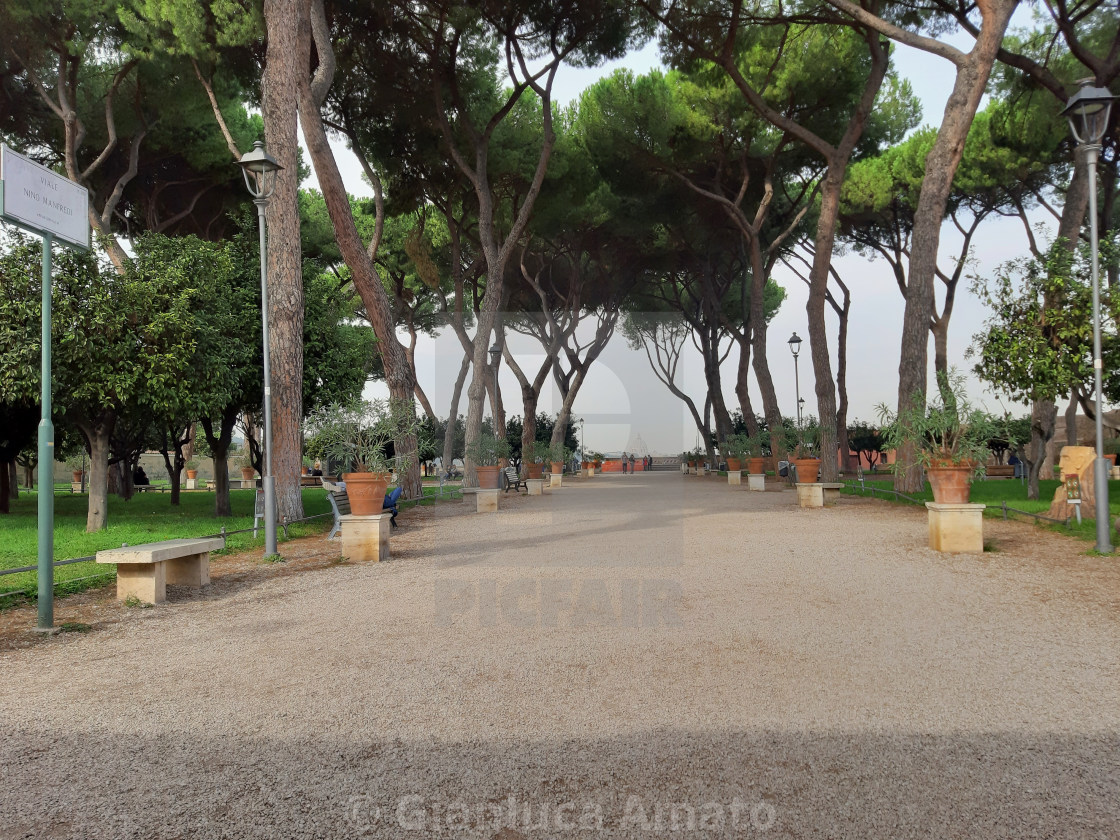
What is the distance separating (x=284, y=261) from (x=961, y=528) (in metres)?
9.07

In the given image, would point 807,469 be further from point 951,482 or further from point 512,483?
point 512,483

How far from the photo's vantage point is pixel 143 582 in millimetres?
6211

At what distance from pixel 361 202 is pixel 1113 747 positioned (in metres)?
25.0

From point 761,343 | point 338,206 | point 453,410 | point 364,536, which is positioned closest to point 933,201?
point 761,343

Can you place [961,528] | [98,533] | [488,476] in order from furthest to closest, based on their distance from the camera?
[488,476] < [98,533] < [961,528]

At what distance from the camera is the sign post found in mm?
5051

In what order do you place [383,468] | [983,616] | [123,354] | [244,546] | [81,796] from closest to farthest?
Answer: [81,796] < [983,616] < [383,468] < [244,546] < [123,354]

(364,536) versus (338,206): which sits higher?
(338,206)

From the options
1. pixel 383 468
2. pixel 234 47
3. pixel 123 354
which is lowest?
pixel 383 468

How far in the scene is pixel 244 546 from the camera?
991 cm

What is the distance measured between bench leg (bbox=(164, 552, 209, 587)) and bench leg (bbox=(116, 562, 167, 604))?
58 centimetres

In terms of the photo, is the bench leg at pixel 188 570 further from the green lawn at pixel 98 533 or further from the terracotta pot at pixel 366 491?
the terracotta pot at pixel 366 491

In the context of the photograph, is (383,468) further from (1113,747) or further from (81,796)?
(1113,747)

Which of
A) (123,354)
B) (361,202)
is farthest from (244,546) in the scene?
(361,202)
